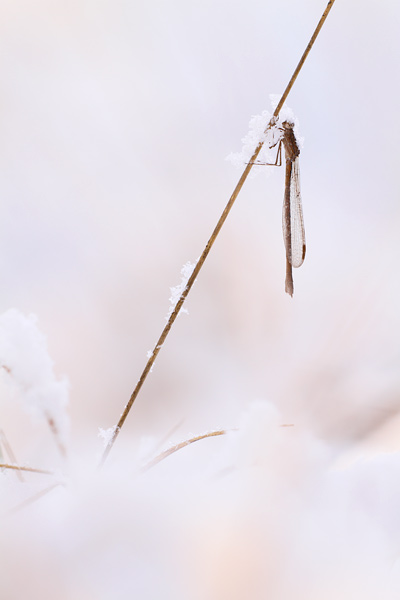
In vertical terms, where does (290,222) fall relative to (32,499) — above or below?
above

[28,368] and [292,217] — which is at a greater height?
[292,217]

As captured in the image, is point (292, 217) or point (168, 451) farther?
point (292, 217)

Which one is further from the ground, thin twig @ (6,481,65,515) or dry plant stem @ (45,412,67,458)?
dry plant stem @ (45,412,67,458)

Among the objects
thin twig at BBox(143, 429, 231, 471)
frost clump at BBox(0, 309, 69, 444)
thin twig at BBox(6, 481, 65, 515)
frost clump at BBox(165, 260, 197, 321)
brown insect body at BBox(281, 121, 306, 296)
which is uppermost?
brown insect body at BBox(281, 121, 306, 296)

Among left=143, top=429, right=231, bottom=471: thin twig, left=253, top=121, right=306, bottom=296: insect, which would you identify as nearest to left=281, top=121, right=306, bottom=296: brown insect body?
left=253, top=121, right=306, bottom=296: insect

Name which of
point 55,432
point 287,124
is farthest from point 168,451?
point 287,124

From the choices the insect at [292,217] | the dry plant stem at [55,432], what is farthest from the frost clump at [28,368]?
the insect at [292,217]

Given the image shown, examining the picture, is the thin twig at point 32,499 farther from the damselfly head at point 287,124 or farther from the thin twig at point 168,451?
the damselfly head at point 287,124

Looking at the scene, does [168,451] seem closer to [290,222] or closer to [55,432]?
[55,432]

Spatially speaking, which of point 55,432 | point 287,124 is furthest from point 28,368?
point 287,124

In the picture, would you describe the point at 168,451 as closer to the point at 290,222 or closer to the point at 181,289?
the point at 181,289

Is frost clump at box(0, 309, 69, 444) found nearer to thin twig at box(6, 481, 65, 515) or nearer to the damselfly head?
thin twig at box(6, 481, 65, 515)

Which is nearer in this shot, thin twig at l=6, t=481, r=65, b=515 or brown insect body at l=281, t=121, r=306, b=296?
thin twig at l=6, t=481, r=65, b=515

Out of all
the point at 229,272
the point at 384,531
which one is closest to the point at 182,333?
A: the point at 229,272
